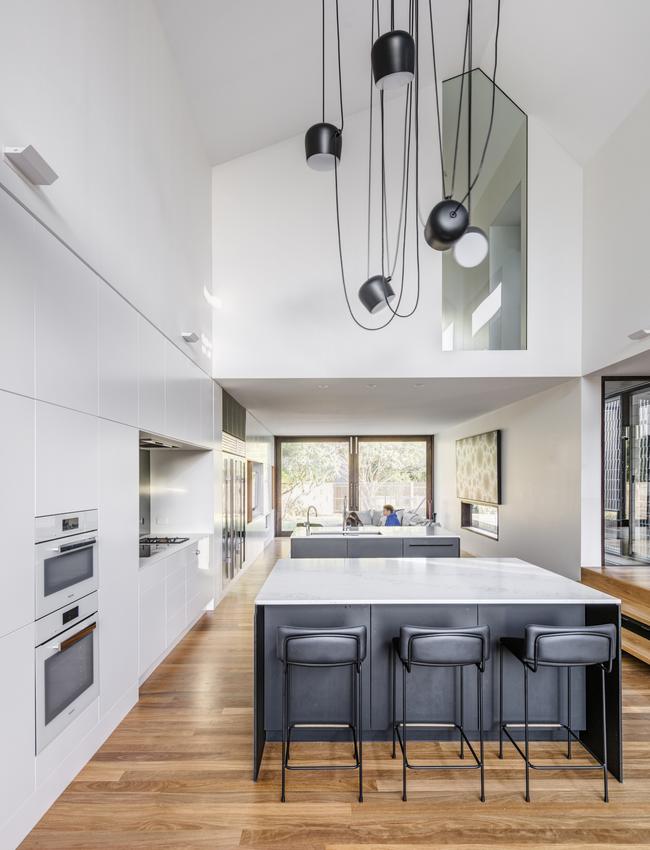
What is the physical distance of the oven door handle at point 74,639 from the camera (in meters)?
2.20

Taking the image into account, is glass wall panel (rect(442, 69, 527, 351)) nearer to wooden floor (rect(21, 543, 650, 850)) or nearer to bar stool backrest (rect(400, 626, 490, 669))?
bar stool backrest (rect(400, 626, 490, 669))

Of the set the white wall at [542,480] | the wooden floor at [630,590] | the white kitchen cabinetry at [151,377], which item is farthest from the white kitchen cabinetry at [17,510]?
the white wall at [542,480]

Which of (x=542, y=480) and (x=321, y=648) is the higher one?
(x=542, y=480)

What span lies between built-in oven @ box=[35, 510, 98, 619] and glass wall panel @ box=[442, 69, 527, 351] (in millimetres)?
3843

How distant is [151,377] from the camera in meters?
3.43

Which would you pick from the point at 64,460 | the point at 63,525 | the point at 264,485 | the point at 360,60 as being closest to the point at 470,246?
the point at 64,460

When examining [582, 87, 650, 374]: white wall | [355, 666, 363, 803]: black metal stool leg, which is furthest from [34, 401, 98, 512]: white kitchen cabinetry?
[582, 87, 650, 374]: white wall

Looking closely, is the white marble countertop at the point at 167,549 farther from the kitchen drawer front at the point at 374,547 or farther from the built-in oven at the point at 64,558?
the kitchen drawer front at the point at 374,547

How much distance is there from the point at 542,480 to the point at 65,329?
5.22 metres

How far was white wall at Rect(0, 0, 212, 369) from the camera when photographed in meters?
2.03

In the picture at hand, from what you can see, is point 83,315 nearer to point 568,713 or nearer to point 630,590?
point 568,713

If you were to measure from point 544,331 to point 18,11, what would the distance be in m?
4.70

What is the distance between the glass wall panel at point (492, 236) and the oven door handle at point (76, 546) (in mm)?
3820

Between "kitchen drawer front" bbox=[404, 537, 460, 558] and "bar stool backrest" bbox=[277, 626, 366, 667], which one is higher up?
"bar stool backrest" bbox=[277, 626, 366, 667]
